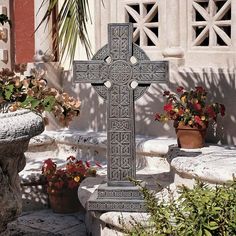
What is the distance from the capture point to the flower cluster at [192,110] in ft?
19.1

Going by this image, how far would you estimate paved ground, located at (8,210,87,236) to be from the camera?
517 centimetres

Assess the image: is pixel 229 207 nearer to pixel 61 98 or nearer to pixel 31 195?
pixel 61 98

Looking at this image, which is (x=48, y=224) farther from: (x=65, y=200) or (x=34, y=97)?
(x=34, y=97)

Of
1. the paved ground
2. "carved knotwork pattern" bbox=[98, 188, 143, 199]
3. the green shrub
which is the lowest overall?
the paved ground

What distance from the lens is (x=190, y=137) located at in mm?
5859

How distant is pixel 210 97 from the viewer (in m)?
6.23

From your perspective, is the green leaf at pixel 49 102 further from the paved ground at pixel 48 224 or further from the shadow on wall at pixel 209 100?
the shadow on wall at pixel 209 100

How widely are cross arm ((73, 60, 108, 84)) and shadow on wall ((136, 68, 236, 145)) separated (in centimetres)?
170

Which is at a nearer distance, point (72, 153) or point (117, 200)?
point (117, 200)

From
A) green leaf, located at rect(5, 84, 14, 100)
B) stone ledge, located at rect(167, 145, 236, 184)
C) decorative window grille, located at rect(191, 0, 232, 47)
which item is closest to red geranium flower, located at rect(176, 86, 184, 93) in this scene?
stone ledge, located at rect(167, 145, 236, 184)

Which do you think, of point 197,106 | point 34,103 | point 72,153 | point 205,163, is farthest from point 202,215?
point 72,153

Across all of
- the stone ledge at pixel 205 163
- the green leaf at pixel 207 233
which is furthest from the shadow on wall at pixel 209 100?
the green leaf at pixel 207 233

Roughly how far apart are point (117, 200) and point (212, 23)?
243 centimetres

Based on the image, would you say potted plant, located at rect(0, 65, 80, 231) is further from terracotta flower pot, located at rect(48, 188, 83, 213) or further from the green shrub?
terracotta flower pot, located at rect(48, 188, 83, 213)
